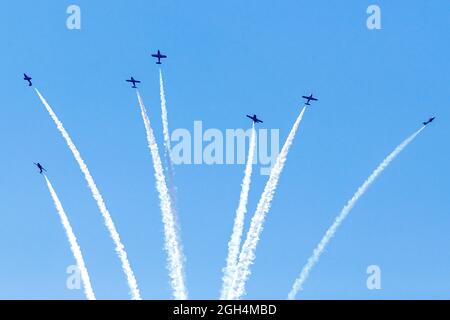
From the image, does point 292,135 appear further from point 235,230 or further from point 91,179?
point 91,179

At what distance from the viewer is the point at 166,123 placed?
148 meters

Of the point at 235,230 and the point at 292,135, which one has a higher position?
the point at 292,135
